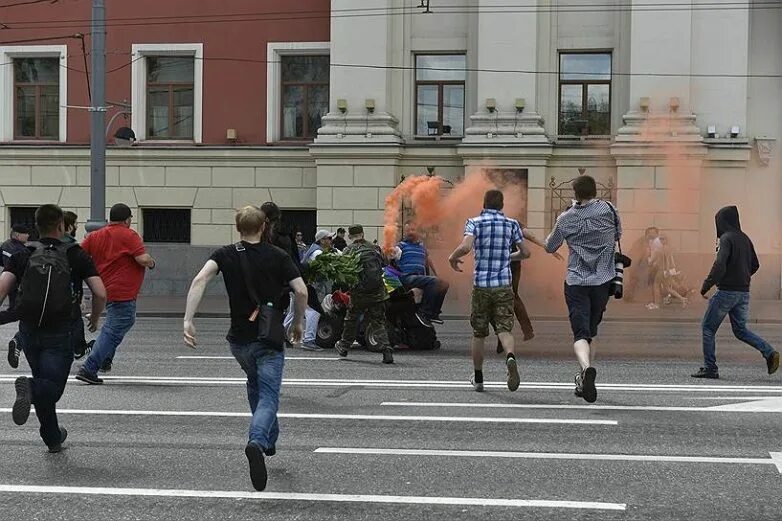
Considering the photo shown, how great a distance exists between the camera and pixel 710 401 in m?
9.94

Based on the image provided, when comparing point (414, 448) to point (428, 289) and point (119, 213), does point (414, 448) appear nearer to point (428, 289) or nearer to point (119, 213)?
point (119, 213)

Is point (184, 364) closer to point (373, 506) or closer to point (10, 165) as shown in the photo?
point (373, 506)

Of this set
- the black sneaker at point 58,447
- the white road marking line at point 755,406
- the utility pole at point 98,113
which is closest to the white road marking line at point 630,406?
the white road marking line at point 755,406

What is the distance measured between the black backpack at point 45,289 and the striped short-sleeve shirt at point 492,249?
417cm

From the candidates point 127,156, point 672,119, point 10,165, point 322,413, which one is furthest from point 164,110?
point 322,413

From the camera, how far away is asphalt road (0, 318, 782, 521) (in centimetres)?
628

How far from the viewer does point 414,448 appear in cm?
781

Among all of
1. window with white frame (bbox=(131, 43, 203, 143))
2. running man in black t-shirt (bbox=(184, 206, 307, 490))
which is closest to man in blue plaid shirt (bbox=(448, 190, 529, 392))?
running man in black t-shirt (bbox=(184, 206, 307, 490))

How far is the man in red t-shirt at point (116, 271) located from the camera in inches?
455

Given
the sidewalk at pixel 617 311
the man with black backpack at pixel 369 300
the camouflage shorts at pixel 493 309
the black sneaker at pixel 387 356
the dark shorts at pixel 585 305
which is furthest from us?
the sidewalk at pixel 617 311

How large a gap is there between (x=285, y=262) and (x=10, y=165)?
23.8 metres

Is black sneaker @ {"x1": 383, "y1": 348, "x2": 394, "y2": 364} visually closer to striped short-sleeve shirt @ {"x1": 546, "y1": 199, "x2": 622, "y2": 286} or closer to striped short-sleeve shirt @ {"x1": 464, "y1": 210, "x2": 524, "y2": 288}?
striped short-sleeve shirt @ {"x1": 464, "y1": 210, "x2": 524, "y2": 288}

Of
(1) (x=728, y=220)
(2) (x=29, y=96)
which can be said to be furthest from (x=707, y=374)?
(2) (x=29, y=96)

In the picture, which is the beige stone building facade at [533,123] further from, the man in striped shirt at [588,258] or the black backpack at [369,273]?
the man in striped shirt at [588,258]
